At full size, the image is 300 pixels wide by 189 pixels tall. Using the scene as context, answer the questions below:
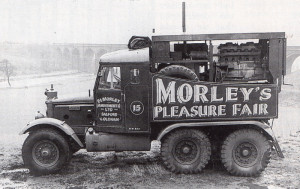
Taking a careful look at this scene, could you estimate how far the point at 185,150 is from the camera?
24.4 feet


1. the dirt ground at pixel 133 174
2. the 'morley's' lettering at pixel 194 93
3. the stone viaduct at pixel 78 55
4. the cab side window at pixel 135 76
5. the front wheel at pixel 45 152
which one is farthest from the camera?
the stone viaduct at pixel 78 55

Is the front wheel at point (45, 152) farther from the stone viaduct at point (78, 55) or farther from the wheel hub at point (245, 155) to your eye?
the stone viaduct at point (78, 55)

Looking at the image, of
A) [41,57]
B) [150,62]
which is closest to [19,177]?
[150,62]

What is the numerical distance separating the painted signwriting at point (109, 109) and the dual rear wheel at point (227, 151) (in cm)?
114

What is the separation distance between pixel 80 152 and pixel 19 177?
7.46 ft

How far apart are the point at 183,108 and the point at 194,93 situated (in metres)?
0.38

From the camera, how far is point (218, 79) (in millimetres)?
7727

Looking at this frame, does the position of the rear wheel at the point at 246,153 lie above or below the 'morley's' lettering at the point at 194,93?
below

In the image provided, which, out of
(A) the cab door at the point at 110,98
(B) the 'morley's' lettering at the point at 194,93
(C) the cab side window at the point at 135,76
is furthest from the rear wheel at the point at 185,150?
(C) the cab side window at the point at 135,76

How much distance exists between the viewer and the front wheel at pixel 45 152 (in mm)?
7434

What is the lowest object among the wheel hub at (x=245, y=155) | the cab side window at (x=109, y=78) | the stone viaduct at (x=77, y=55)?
the wheel hub at (x=245, y=155)

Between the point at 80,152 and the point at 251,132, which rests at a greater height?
the point at 251,132

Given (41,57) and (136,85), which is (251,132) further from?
(41,57)

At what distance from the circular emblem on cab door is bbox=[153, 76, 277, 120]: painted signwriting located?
27 centimetres
